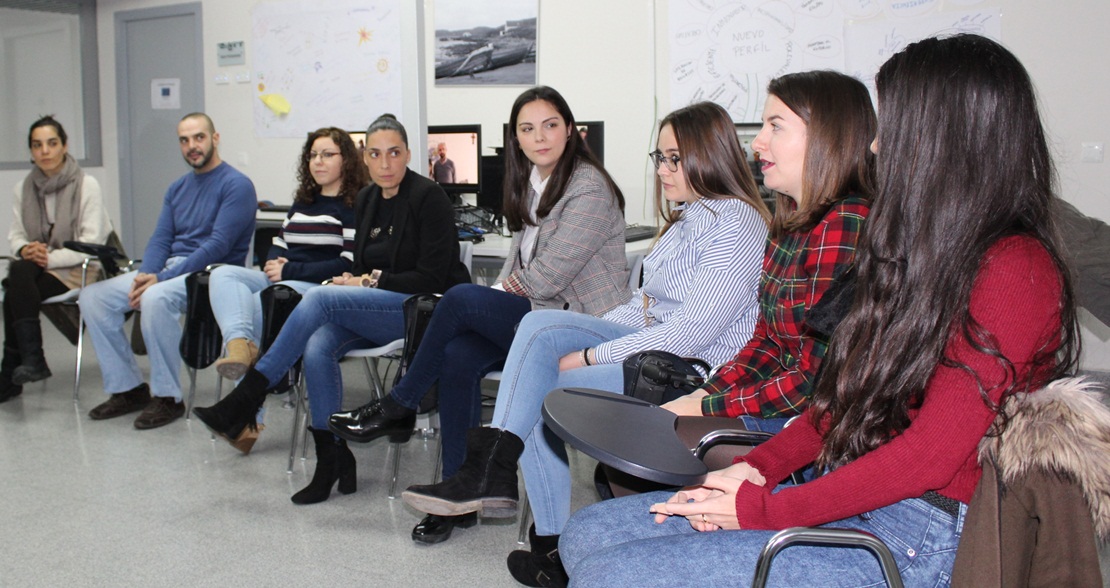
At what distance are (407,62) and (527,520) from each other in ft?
6.75

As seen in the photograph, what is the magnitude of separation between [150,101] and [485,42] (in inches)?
119

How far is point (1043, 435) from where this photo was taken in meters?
1.07

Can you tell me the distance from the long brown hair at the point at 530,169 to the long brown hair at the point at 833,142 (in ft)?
3.73

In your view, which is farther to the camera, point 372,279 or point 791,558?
point 372,279

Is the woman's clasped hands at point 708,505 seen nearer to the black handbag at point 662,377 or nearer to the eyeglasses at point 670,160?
the black handbag at point 662,377

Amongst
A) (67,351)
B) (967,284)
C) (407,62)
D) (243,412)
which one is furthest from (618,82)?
(967,284)

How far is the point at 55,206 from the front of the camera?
14.8ft

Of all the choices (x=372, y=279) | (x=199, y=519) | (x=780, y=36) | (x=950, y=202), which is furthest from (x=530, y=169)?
(x=780, y=36)

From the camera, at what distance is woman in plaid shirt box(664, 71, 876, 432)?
1.68 metres

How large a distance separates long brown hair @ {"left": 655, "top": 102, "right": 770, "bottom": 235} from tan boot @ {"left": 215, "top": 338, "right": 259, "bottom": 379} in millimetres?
1694

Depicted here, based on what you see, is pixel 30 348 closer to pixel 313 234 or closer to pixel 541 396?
pixel 313 234

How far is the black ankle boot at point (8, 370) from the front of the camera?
4148mm

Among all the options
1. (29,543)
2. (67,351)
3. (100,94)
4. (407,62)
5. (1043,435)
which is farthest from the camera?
(100,94)

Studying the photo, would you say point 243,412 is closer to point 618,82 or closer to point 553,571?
point 553,571
